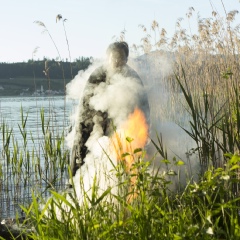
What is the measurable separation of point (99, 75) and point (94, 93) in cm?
20

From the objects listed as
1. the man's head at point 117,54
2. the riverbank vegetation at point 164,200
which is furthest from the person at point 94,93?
the riverbank vegetation at point 164,200

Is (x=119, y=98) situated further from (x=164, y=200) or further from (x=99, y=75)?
(x=164, y=200)

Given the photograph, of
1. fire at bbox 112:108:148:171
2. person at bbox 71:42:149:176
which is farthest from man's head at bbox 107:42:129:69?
fire at bbox 112:108:148:171

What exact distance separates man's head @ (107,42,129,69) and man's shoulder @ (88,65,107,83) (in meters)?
0.15

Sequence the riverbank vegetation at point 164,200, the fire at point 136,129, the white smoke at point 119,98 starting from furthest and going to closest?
the white smoke at point 119,98 → the fire at point 136,129 → the riverbank vegetation at point 164,200

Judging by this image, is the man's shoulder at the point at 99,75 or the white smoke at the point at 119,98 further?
the man's shoulder at the point at 99,75

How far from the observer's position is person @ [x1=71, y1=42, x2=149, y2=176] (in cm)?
586

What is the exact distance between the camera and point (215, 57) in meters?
10.7

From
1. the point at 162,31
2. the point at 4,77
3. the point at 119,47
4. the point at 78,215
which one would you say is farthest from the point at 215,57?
the point at 4,77

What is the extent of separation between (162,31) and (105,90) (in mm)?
7288

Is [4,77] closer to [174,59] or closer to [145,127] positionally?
[174,59]

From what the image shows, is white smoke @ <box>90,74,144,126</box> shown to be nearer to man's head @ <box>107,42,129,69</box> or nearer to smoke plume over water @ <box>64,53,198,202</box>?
smoke plume over water @ <box>64,53,198,202</box>

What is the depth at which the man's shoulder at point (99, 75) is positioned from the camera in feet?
19.8

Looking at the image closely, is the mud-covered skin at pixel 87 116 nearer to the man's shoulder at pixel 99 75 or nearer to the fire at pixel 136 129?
the man's shoulder at pixel 99 75
